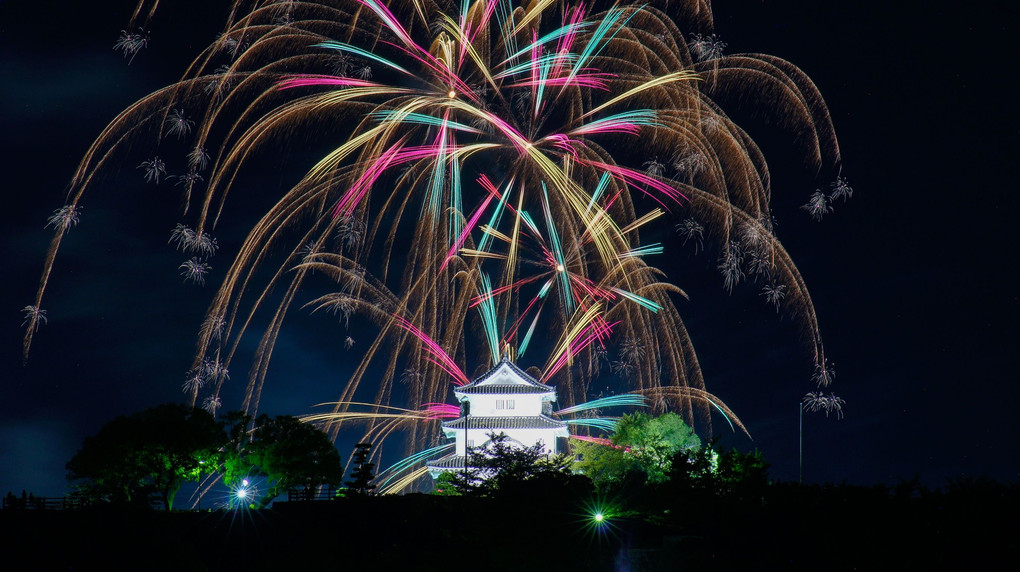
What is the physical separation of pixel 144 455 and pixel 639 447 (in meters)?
24.1

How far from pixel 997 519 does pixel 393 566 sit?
763 inches

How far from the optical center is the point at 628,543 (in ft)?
103

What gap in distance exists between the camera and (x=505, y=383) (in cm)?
5150

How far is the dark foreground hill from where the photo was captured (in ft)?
68.9

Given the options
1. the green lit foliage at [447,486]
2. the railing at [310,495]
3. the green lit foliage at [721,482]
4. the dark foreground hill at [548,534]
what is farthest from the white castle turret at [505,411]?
the green lit foliage at [721,482]

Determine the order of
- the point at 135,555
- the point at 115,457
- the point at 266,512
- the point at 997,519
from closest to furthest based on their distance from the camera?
the point at 997,519 → the point at 135,555 → the point at 266,512 → the point at 115,457

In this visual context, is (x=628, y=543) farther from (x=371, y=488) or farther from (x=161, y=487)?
(x=161, y=487)

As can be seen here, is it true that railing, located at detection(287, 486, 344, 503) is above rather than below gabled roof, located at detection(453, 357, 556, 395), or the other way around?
below

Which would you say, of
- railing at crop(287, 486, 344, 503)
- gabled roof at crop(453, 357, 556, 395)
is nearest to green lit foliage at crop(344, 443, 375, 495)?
railing at crop(287, 486, 344, 503)

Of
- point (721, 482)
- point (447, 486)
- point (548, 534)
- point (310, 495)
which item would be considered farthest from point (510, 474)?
point (310, 495)

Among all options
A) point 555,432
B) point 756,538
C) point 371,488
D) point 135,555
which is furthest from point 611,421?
point 135,555

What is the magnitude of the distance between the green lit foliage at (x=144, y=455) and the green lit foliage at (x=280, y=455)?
51.6 inches

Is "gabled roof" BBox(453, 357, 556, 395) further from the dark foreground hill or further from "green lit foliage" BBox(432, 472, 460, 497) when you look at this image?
the dark foreground hill

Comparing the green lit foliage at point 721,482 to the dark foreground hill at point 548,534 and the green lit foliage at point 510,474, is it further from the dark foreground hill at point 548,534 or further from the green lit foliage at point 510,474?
the green lit foliage at point 510,474
